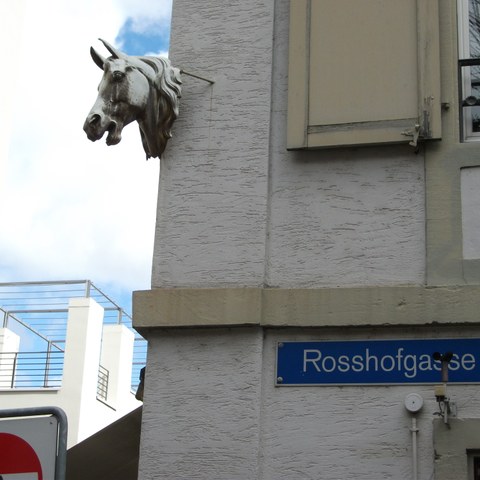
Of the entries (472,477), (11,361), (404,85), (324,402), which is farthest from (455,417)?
(11,361)

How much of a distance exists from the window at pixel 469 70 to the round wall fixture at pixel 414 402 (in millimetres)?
1788

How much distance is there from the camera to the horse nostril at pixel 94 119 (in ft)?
25.6

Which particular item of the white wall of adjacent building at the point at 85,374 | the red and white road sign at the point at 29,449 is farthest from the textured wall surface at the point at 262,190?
the white wall of adjacent building at the point at 85,374

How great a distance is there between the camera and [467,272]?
23.3 feet

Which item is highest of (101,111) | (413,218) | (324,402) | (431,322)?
(101,111)

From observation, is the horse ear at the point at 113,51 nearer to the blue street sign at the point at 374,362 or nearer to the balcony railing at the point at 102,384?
the blue street sign at the point at 374,362

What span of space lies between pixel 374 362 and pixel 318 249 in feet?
2.76

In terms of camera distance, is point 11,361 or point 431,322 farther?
point 11,361

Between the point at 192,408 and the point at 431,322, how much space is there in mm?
1572

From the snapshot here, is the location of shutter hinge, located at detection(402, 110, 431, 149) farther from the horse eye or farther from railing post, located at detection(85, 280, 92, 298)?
railing post, located at detection(85, 280, 92, 298)

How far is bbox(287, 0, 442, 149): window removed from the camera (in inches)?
296

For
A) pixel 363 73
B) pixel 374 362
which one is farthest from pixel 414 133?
pixel 374 362

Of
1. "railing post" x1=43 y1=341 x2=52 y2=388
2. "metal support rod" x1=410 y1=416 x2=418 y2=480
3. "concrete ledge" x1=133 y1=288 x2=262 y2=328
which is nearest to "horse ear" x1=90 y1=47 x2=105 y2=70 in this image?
"concrete ledge" x1=133 y1=288 x2=262 y2=328

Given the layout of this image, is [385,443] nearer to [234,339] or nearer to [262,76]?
Answer: [234,339]
